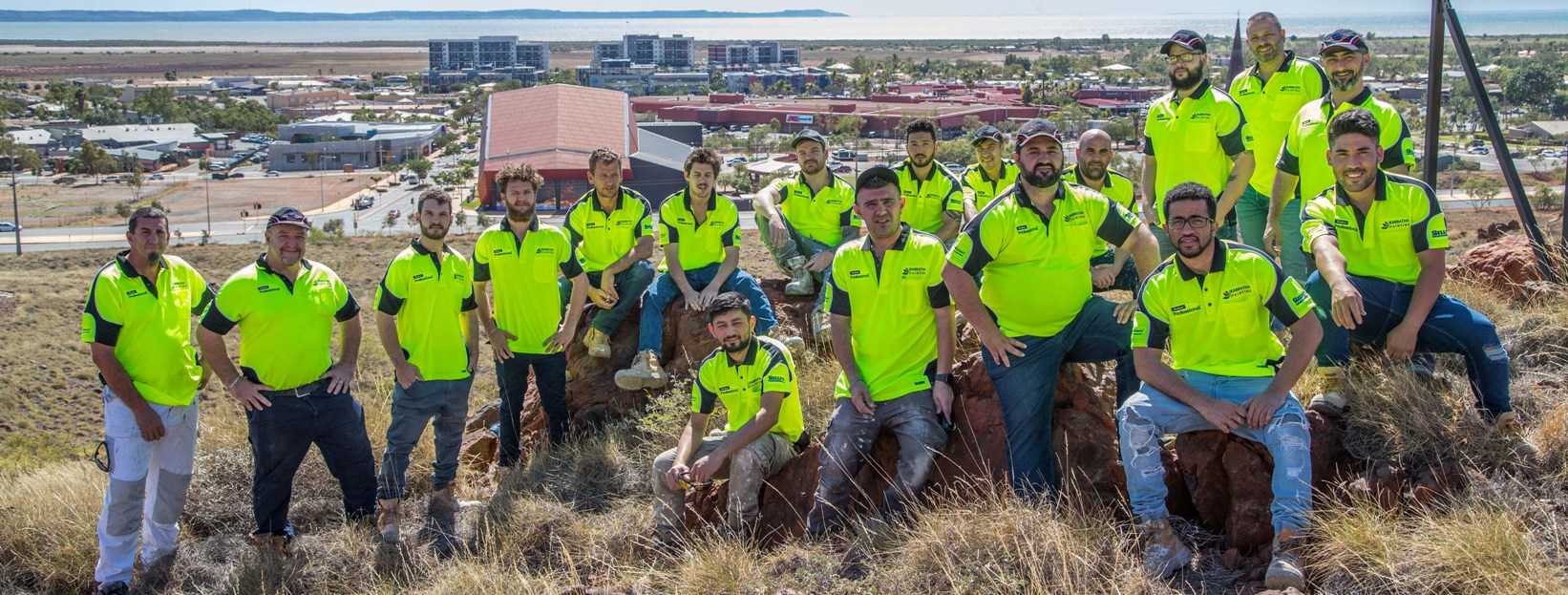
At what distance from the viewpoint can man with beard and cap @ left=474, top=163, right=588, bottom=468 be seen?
27.0 ft

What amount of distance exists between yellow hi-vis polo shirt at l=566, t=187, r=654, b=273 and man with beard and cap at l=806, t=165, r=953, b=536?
9.69 ft

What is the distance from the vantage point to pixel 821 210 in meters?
9.33

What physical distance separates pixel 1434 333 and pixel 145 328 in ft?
21.6

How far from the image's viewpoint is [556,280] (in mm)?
8398

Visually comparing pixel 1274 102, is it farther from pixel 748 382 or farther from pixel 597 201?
pixel 597 201

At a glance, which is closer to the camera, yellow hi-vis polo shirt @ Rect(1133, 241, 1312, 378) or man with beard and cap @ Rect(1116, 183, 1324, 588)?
man with beard and cap @ Rect(1116, 183, 1324, 588)

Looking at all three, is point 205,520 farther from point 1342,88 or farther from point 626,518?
point 1342,88

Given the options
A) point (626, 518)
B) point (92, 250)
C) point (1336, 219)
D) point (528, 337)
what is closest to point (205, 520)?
point (528, 337)

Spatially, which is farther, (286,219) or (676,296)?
(676,296)

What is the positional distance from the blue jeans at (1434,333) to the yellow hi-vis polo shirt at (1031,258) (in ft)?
3.89

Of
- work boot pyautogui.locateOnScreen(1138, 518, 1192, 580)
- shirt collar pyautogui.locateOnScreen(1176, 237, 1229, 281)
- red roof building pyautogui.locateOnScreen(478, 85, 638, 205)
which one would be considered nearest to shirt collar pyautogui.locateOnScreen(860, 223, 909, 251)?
shirt collar pyautogui.locateOnScreen(1176, 237, 1229, 281)

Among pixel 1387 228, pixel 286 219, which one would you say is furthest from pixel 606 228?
pixel 1387 228

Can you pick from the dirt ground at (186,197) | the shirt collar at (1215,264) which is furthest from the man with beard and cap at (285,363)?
the dirt ground at (186,197)

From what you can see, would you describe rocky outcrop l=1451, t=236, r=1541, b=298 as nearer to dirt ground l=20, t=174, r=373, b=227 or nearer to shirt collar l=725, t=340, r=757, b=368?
shirt collar l=725, t=340, r=757, b=368
